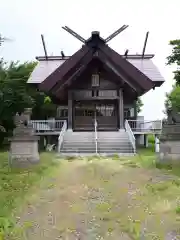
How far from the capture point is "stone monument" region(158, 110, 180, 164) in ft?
38.2

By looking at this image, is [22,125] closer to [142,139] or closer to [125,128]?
[125,128]

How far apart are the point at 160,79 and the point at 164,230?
18.1 m

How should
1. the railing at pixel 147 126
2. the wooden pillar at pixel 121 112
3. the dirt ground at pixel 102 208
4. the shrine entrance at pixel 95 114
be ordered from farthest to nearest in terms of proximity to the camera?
the shrine entrance at pixel 95 114
the wooden pillar at pixel 121 112
the railing at pixel 147 126
the dirt ground at pixel 102 208

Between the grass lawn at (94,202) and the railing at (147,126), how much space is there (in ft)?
30.4

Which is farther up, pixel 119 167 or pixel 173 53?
pixel 173 53

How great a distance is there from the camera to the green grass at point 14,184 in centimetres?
710

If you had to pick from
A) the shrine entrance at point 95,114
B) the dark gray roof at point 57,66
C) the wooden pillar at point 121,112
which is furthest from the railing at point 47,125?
the wooden pillar at point 121,112

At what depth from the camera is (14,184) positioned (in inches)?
364

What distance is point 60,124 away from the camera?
22641 millimetres

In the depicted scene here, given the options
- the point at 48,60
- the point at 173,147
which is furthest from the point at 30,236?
the point at 48,60

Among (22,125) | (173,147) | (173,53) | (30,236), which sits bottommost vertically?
(30,236)

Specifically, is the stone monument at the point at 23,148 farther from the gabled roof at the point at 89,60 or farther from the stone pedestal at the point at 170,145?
the gabled roof at the point at 89,60

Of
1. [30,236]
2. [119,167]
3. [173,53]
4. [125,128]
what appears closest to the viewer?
[30,236]

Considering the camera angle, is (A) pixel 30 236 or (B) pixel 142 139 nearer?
(A) pixel 30 236
